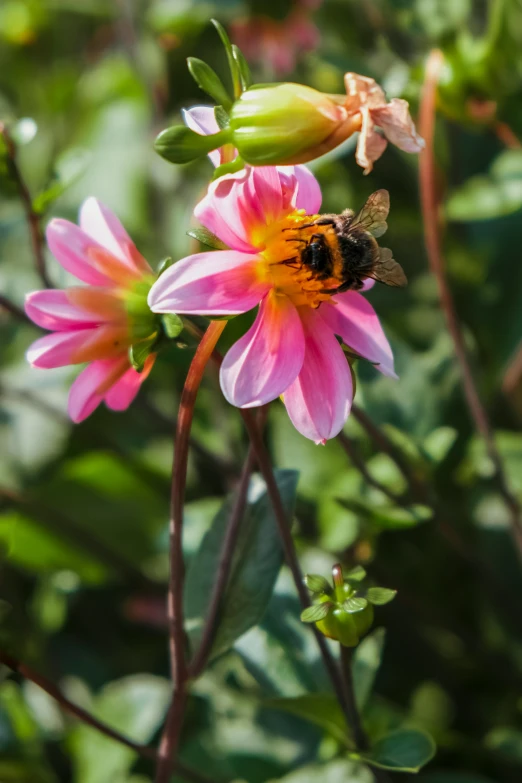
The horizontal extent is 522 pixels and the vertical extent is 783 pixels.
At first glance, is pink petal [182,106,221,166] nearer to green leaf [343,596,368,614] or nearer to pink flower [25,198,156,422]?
pink flower [25,198,156,422]

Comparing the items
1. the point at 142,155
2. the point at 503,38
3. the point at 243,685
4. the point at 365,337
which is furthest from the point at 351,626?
the point at 142,155

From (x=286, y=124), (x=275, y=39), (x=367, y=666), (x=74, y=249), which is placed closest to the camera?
(x=286, y=124)

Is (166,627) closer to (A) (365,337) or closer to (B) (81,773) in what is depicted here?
(B) (81,773)

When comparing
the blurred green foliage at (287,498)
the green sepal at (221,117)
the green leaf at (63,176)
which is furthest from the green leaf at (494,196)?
the green sepal at (221,117)

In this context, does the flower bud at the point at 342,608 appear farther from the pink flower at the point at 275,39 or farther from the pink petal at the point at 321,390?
the pink flower at the point at 275,39

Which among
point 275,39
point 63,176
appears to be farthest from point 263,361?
point 275,39

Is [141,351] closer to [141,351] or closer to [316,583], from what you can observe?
[141,351]
